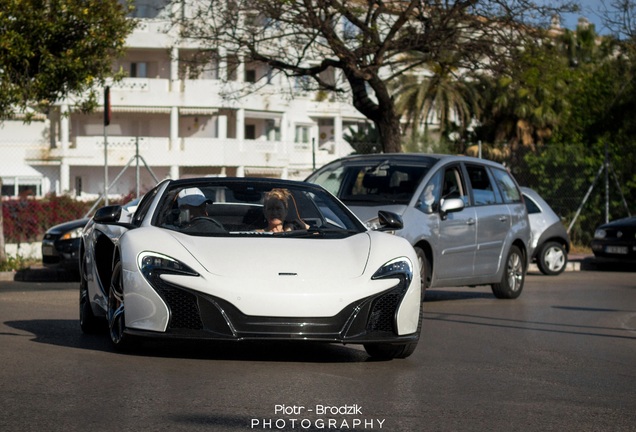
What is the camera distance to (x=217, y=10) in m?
24.6

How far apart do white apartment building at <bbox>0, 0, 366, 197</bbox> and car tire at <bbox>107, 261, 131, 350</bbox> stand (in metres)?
44.4

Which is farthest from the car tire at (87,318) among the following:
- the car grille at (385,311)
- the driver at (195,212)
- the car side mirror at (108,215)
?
the car grille at (385,311)

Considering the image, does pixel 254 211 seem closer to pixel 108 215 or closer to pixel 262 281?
pixel 108 215

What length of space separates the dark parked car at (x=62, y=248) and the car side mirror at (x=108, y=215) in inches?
370

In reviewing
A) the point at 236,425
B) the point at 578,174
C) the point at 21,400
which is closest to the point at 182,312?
the point at 21,400

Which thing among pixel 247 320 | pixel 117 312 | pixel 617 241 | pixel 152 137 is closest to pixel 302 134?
pixel 152 137

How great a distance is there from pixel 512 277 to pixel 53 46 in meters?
9.69

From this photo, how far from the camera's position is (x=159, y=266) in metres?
8.45

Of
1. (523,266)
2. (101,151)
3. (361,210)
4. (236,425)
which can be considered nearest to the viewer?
(236,425)

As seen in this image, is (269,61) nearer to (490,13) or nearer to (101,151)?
(490,13)

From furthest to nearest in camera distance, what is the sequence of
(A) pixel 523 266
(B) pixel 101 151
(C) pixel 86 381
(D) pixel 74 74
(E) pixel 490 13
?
(B) pixel 101 151, (E) pixel 490 13, (D) pixel 74 74, (A) pixel 523 266, (C) pixel 86 381

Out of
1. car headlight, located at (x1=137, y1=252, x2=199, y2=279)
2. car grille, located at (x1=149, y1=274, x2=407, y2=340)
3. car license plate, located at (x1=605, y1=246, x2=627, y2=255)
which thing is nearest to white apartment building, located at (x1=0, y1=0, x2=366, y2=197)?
car license plate, located at (x1=605, y1=246, x2=627, y2=255)

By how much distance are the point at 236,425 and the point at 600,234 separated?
62.9 feet

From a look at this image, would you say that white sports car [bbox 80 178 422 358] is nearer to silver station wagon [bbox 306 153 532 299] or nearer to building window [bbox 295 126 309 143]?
silver station wagon [bbox 306 153 532 299]
